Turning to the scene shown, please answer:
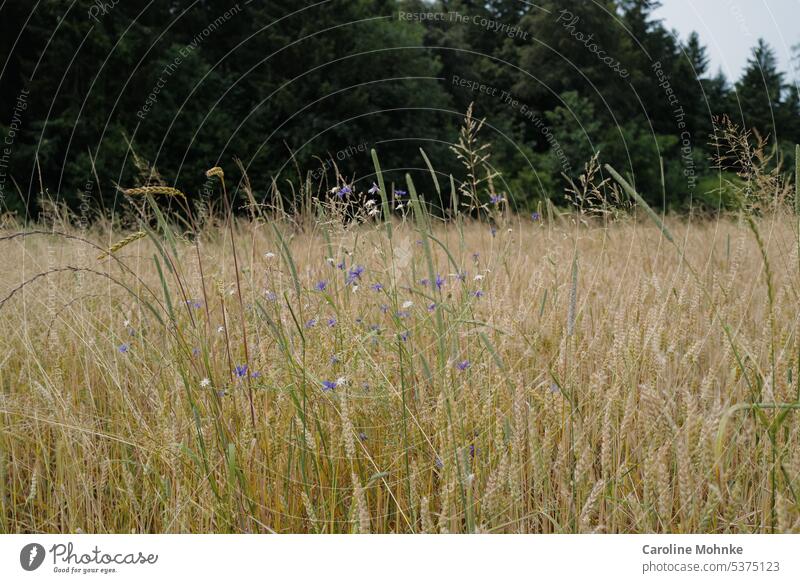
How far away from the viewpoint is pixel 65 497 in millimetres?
1464

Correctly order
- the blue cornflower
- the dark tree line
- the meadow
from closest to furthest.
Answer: the meadow < the blue cornflower < the dark tree line

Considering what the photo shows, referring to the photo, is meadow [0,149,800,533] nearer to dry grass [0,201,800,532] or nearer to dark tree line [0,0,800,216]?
dry grass [0,201,800,532]

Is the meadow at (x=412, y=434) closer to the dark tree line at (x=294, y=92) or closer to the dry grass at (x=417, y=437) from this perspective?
the dry grass at (x=417, y=437)

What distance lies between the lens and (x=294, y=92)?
15141 mm

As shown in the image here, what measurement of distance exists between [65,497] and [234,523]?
17.2 inches

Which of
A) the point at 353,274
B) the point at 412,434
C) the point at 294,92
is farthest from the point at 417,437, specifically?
the point at 294,92

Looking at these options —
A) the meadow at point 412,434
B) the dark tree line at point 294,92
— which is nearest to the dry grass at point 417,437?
the meadow at point 412,434

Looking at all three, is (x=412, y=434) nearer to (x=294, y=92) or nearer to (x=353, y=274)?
(x=353, y=274)

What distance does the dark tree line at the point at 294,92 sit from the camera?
40.0ft

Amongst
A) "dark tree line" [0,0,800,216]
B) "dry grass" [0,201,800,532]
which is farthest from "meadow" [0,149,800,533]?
"dark tree line" [0,0,800,216]

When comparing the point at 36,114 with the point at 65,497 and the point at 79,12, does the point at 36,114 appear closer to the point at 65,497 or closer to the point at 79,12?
the point at 79,12

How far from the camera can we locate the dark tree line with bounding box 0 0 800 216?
12.2 m

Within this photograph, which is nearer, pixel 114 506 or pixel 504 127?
pixel 114 506
